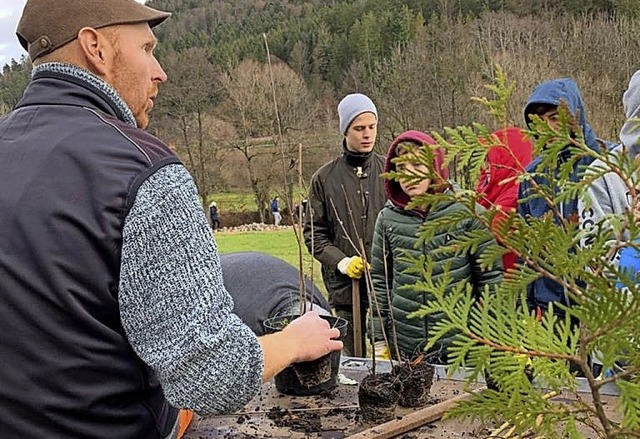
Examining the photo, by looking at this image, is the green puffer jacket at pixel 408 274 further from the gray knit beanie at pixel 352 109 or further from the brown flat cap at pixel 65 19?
the brown flat cap at pixel 65 19

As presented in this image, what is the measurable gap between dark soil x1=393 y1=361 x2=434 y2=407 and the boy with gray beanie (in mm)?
1767

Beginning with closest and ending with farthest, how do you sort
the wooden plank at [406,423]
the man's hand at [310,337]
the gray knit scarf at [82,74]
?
the gray knit scarf at [82,74]
the man's hand at [310,337]
the wooden plank at [406,423]

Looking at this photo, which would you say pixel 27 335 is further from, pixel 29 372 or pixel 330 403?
pixel 330 403

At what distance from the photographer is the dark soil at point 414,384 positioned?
2.16 metres

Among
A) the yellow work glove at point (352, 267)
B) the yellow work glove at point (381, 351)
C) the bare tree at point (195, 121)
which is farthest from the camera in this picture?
the bare tree at point (195, 121)

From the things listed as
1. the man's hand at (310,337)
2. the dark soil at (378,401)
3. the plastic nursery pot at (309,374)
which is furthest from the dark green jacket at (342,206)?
the man's hand at (310,337)

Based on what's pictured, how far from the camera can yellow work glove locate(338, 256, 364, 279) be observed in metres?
3.68

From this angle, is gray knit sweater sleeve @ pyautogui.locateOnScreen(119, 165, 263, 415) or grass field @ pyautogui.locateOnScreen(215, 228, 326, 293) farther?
grass field @ pyautogui.locateOnScreen(215, 228, 326, 293)

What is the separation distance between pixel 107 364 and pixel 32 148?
0.45 m

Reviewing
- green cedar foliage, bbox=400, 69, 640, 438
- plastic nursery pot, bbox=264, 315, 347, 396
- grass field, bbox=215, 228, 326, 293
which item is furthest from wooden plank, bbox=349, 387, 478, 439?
grass field, bbox=215, 228, 326, 293

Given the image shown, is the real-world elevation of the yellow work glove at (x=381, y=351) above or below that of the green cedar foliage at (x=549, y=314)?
below

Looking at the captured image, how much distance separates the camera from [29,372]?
53.6 inches

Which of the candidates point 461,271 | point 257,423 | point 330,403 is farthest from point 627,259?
point 257,423

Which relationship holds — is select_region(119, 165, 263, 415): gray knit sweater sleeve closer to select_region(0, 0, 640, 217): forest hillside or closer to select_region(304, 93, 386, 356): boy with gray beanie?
select_region(304, 93, 386, 356): boy with gray beanie
